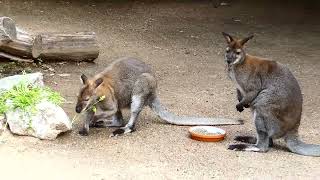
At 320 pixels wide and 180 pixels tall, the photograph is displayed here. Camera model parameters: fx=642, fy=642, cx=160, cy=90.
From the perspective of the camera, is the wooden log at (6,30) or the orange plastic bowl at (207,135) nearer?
the orange plastic bowl at (207,135)

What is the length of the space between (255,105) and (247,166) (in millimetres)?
689

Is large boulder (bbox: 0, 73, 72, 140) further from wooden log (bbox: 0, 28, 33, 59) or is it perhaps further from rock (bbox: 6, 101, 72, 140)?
wooden log (bbox: 0, 28, 33, 59)

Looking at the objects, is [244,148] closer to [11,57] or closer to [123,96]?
[123,96]

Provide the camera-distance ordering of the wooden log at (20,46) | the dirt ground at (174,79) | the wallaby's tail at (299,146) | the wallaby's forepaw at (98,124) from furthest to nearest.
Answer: the wooden log at (20,46)
the wallaby's forepaw at (98,124)
the wallaby's tail at (299,146)
the dirt ground at (174,79)

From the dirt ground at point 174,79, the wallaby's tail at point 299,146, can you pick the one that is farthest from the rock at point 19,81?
the wallaby's tail at point 299,146

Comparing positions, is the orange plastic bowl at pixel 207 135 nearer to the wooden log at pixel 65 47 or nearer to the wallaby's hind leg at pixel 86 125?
the wallaby's hind leg at pixel 86 125

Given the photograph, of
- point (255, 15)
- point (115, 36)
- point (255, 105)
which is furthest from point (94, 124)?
point (255, 15)

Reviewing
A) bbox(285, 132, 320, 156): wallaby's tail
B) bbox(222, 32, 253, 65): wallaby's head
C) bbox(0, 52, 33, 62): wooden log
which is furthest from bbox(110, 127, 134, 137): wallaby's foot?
bbox(0, 52, 33, 62): wooden log

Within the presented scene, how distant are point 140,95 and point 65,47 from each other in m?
2.67

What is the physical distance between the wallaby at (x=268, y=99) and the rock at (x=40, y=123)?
175 cm

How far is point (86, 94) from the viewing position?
21.5 ft

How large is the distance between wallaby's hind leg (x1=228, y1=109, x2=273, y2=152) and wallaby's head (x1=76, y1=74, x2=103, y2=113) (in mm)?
1498

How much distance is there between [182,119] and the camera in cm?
711

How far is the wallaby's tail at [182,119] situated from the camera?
7.05 m
